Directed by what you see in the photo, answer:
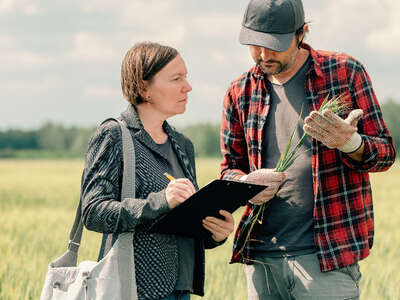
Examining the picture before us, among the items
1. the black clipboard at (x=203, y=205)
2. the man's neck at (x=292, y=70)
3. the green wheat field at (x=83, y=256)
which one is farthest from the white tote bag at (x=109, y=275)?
the green wheat field at (x=83, y=256)

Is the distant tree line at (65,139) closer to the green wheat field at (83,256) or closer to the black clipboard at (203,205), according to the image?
the green wheat field at (83,256)

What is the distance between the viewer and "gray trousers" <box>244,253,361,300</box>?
2.73m

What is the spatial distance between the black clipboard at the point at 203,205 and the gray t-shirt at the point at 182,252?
2.4 inches

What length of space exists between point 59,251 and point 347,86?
5238mm

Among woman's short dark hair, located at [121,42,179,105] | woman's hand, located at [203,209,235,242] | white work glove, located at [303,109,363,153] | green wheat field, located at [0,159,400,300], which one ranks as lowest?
green wheat field, located at [0,159,400,300]

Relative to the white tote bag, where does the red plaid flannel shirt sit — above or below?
above

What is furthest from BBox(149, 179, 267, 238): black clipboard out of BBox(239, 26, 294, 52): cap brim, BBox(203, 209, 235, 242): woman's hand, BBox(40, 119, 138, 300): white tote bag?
BBox(239, 26, 294, 52): cap brim

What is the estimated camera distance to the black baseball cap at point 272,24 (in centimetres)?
274

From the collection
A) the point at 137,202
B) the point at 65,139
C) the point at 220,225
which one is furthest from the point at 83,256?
the point at 65,139

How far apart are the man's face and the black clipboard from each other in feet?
2.16

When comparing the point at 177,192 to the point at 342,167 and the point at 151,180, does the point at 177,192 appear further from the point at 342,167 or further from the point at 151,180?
the point at 342,167

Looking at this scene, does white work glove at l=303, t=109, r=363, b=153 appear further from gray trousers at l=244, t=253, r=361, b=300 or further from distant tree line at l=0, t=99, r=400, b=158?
distant tree line at l=0, t=99, r=400, b=158

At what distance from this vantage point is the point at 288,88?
9.59 ft

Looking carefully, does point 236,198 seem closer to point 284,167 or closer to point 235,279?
point 284,167
